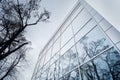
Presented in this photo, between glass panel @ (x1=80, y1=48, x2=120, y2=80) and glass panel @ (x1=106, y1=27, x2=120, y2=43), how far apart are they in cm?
39

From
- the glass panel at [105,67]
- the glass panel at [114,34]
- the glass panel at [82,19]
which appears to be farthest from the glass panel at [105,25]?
the glass panel at [82,19]

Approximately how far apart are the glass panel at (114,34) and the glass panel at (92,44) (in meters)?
0.28

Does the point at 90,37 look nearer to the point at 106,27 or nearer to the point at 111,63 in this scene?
the point at 106,27

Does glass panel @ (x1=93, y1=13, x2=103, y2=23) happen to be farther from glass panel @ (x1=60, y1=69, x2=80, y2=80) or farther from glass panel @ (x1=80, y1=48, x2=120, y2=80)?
glass panel @ (x1=60, y1=69, x2=80, y2=80)

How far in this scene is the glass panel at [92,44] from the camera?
4438 millimetres

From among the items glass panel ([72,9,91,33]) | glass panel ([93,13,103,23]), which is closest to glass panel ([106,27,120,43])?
glass panel ([93,13,103,23])

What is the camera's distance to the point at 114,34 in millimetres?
3844

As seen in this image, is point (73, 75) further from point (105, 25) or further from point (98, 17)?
point (98, 17)

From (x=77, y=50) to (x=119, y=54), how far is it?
288 cm

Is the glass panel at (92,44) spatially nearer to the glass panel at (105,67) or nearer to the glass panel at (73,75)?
the glass panel at (105,67)

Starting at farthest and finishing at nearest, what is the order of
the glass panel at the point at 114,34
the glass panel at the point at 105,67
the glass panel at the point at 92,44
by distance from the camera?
the glass panel at the point at 92,44 → the glass panel at the point at 114,34 → the glass panel at the point at 105,67

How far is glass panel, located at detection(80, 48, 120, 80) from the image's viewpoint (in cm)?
346

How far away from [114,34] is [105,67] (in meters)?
1.31

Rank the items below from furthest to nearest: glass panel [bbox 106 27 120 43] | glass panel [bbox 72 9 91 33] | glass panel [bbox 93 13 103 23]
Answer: glass panel [bbox 72 9 91 33]
glass panel [bbox 93 13 103 23]
glass panel [bbox 106 27 120 43]
